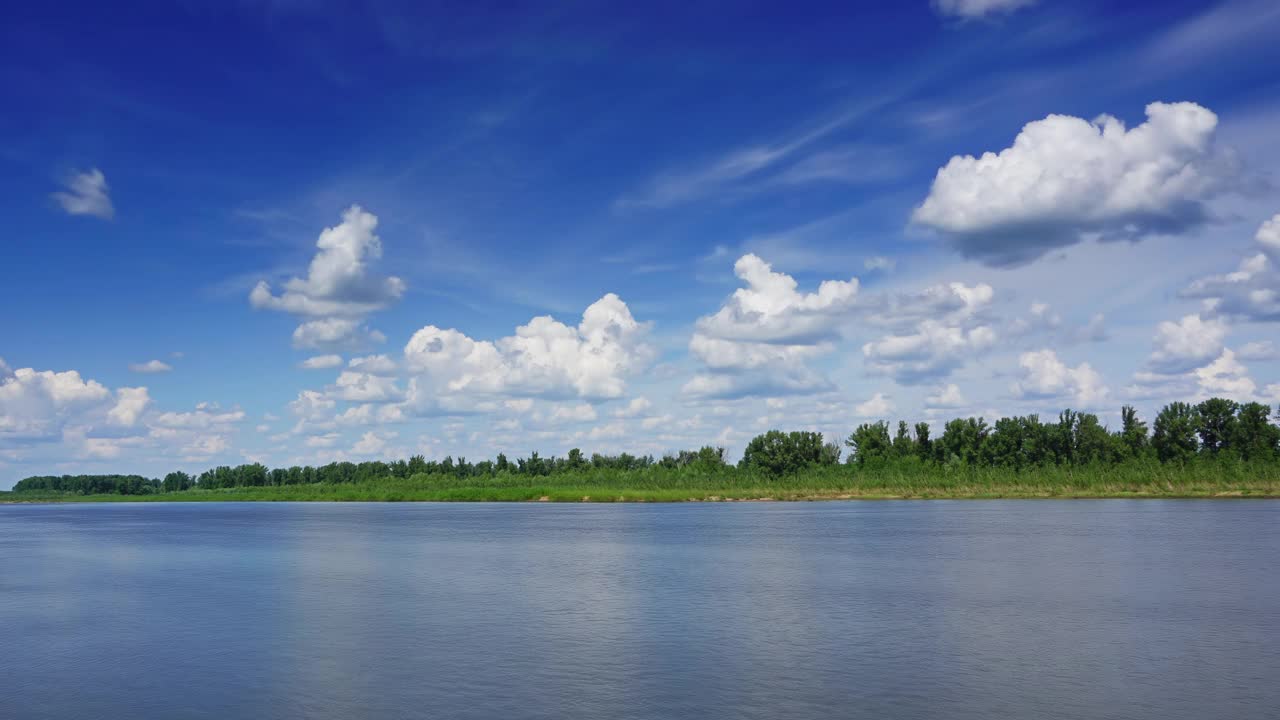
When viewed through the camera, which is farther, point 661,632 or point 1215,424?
point 1215,424

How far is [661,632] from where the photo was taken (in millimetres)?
27484

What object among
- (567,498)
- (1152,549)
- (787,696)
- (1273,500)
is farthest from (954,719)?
(567,498)

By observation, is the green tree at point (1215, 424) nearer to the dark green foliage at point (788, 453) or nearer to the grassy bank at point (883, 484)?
the grassy bank at point (883, 484)

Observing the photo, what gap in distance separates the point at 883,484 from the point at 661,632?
128772mm

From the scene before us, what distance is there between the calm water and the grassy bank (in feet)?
269

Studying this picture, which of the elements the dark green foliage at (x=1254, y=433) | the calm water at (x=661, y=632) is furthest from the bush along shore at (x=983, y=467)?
the calm water at (x=661, y=632)

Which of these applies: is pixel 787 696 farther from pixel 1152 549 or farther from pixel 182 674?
pixel 1152 549

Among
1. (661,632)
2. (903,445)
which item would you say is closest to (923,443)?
(903,445)

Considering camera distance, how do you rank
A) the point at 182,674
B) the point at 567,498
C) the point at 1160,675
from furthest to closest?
1. the point at 567,498
2. the point at 182,674
3. the point at 1160,675

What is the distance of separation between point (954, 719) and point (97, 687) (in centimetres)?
1902

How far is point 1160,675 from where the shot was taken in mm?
21297

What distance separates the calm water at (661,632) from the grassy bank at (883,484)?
8212cm

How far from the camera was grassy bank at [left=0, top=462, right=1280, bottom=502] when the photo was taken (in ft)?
415

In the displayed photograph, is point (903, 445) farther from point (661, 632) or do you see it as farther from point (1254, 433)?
point (661, 632)
